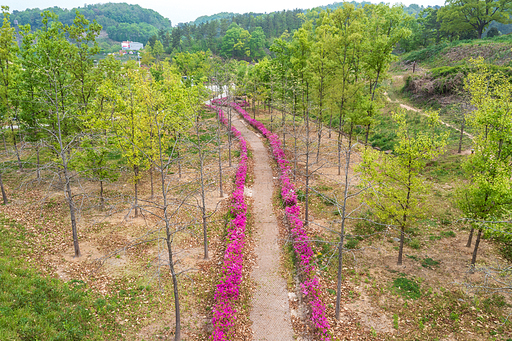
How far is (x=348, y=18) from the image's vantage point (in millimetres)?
23062

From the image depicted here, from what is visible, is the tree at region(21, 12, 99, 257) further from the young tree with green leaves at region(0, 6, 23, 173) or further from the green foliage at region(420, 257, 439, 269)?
the green foliage at region(420, 257, 439, 269)

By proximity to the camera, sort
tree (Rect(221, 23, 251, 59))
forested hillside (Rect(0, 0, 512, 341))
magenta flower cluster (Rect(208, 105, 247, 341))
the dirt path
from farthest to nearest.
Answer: tree (Rect(221, 23, 251, 59)), the dirt path, forested hillside (Rect(0, 0, 512, 341)), magenta flower cluster (Rect(208, 105, 247, 341))

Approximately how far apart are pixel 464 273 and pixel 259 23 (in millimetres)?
132570

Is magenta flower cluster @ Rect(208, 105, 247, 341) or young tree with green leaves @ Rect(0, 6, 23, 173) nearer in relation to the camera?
magenta flower cluster @ Rect(208, 105, 247, 341)

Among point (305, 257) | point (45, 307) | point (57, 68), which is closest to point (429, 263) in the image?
point (305, 257)

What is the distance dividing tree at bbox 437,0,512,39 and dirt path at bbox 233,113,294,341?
5044cm

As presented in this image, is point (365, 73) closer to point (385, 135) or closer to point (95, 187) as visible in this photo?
point (385, 135)

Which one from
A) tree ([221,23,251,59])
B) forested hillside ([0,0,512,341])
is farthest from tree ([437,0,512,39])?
tree ([221,23,251,59])

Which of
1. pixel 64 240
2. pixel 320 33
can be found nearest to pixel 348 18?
pixel 320 33

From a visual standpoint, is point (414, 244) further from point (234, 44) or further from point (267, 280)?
point (234, 44)

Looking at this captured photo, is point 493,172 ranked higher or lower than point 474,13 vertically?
lower

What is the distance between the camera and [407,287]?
12.1 m

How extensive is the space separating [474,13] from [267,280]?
5994cm

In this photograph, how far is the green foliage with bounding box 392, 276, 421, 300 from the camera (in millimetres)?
11716
